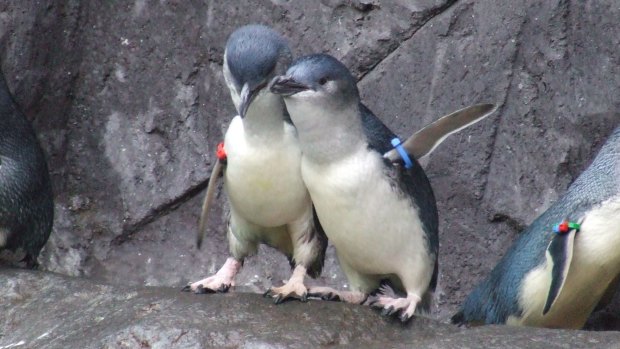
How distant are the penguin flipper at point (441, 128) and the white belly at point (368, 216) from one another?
0.12 metres

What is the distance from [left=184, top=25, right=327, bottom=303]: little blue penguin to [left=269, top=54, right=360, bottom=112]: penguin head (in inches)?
4.3

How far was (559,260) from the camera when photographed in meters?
3.94

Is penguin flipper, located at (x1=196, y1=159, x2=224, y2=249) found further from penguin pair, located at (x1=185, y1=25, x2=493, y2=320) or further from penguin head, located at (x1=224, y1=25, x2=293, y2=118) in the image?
penguin head, located at (x1=224, y1=25, x2=293, y2=118)

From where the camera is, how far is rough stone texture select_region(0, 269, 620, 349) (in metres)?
3.35

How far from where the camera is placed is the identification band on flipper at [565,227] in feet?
13.0

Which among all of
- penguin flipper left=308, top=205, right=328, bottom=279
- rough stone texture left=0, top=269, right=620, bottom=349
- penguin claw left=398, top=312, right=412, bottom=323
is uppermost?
penguin flipper left=308, top=205, right=328, bottom=279

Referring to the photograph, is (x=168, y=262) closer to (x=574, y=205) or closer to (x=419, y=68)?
(x=419, y=68)

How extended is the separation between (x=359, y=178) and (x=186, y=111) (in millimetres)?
1453

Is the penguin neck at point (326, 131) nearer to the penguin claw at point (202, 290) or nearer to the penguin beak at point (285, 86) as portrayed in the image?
the penguin beak at point (285, 86)

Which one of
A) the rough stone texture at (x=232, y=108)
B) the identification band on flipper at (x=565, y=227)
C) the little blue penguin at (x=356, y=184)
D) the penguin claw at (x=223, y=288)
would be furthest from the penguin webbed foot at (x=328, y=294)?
the rough stone texture at (x=232, y=108)

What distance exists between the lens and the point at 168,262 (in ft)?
16.6

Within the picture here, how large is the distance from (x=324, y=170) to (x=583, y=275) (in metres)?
0.94

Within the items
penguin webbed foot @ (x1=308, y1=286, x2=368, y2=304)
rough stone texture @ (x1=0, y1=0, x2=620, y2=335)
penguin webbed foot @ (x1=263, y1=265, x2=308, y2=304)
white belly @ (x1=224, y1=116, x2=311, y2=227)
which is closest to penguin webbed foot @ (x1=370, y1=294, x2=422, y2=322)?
penguin webbed foot @ (x1=308, y1=286, x2=368, y2=304)

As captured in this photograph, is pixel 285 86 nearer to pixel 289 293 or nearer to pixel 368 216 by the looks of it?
pixel 368 216
